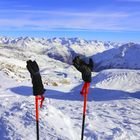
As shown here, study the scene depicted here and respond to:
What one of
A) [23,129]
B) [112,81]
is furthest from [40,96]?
[112,81]

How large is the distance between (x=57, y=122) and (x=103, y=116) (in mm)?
3385

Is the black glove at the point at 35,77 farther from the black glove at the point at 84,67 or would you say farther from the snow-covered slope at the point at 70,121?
the snow-covered slope at the point at 70,121

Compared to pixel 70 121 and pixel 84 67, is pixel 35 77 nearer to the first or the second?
pixel 84 67

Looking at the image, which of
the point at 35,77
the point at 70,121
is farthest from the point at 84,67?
the point at 70,121

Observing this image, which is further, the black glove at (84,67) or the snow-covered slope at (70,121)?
the snow-covered slope at (70,121)

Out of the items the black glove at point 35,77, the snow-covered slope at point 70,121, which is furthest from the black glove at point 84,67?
the snow-covered slope at point 70,121

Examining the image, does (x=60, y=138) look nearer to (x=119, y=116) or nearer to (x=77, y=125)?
(x=77, y=125)

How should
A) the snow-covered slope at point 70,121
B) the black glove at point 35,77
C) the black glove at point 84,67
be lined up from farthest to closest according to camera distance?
the snow-covered slope at point 70,121
the black glove at point 84,67
the black glove at point 35,77

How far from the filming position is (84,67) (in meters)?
8.29

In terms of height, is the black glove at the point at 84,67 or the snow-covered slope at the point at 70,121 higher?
the black glove at the point at 84,67

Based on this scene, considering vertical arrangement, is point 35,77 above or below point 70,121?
above

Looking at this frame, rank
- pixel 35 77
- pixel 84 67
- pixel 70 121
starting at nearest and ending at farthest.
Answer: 1. pixel 35 77
2. pixel 84 67
3. pixel 70 121

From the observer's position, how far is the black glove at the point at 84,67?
8.27 metres

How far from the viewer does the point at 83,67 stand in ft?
27.2
